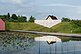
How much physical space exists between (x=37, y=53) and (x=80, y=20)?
52393 mm

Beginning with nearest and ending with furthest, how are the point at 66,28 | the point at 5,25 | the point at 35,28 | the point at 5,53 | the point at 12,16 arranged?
the point at 5,53 < the point at 66,28 < the point at 35,28 < the point at 5,25 < the point at 12,16

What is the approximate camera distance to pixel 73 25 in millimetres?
71000

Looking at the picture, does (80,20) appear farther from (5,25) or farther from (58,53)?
(58,53)

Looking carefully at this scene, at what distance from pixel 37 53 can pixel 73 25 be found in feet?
165

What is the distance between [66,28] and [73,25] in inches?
87.9

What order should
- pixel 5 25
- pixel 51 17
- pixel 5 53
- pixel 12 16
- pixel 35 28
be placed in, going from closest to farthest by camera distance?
pixel 5 53, pixel 35 28, pixel 5 25, pixel 51 17, pixel 12 16

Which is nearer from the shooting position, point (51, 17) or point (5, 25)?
Answer: point (5, 25)

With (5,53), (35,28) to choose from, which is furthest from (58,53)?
(35,28)

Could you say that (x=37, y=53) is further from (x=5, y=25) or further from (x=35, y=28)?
(x=5, y=25)

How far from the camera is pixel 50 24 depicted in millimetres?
80750

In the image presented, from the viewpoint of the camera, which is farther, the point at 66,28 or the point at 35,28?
the point at 35,28

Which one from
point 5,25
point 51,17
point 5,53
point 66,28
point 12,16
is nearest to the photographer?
point 5,53

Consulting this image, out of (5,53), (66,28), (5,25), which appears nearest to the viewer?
(5,53)

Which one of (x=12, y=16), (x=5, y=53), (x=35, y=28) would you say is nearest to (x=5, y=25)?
(x=35, y=28)
